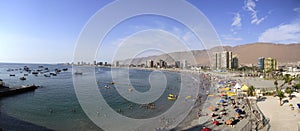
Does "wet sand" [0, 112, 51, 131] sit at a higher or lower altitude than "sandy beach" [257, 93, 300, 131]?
lower

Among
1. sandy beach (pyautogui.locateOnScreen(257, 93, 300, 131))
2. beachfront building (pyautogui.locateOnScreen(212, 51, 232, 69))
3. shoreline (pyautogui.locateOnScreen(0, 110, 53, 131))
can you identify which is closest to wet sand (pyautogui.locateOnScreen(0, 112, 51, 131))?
shoreline (pyautogui.locateOnScreen(0, 110, 53, 131))

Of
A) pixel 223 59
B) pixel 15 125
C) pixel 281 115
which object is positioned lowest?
pixel 15 125

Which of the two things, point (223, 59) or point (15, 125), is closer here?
point (15, 125)

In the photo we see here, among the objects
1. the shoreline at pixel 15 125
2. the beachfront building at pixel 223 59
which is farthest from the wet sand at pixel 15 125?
the beachfront building at pixel 223 59

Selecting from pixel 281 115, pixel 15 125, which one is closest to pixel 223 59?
pixel 281 115

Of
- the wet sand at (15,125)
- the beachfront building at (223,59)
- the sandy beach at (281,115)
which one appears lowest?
the wet sand at (15,125)

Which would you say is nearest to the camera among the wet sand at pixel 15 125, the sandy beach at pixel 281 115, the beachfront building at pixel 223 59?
the sandy beach at pixel 281 115

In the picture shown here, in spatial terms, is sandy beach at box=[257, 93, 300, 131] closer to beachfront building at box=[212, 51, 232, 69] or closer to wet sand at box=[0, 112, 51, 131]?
wet sand at box=[0, 112, 51, 131]

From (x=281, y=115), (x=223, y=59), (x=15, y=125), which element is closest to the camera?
(x=15, y=125)

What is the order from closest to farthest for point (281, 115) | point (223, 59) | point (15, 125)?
point (15, 125) < point (281, 115) < point (223, 59)

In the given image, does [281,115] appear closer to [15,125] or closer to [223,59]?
[15,125]

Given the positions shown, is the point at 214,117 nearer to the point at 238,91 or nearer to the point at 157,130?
the point at 157,130

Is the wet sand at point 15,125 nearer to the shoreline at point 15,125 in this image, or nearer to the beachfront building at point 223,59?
the shoreline at point 15,125

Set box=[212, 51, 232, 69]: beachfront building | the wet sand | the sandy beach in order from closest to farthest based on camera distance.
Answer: the sandy beach, the wet sand, box=[212, 51, 232, 69]: beachfront building
